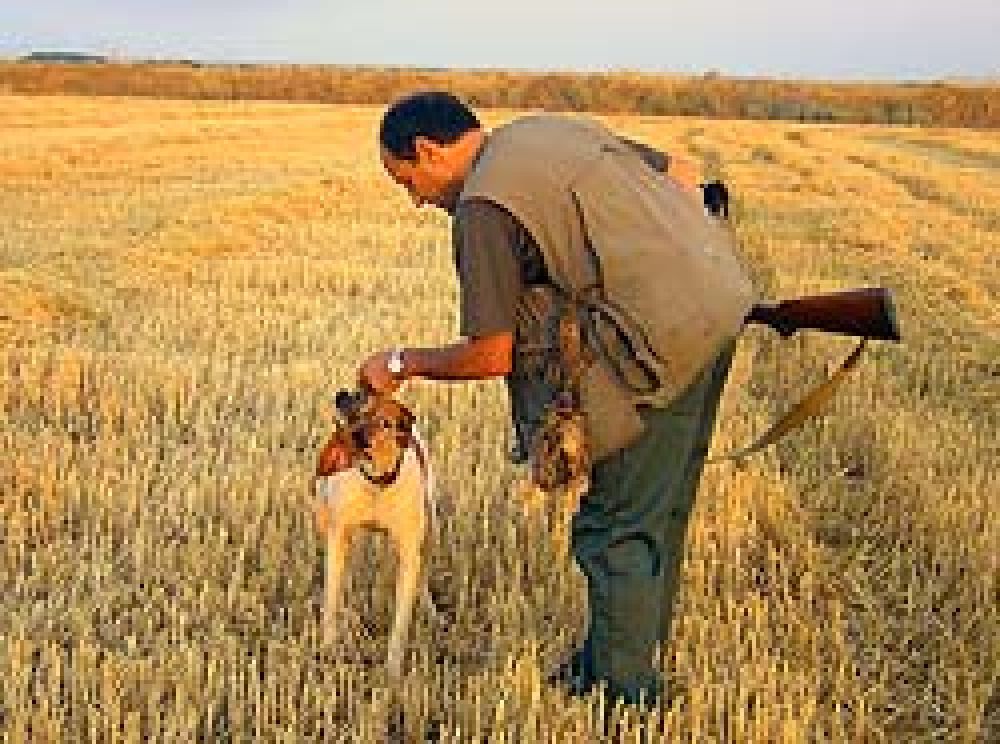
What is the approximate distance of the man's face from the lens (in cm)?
435

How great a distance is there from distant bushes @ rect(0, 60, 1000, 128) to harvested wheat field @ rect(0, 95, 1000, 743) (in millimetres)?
45561

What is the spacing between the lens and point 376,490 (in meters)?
4.80

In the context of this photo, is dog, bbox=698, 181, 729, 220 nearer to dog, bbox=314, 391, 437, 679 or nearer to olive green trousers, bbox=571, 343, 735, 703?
olive green trousers, bbox=571, 343, 735, 703

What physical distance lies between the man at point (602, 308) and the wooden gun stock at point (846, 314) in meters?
0.16

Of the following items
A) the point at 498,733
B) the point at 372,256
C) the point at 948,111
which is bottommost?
the point at 498,733

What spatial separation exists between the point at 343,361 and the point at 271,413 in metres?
1.44

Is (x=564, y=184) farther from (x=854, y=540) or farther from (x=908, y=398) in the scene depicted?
(x=908, y=398)

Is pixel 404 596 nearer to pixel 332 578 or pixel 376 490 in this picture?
pixel 332 578

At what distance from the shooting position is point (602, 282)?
14.5 ft

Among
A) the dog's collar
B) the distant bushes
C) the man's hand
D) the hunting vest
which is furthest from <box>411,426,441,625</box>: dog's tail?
the distant bushes

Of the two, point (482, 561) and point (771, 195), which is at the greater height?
point (771, 195)

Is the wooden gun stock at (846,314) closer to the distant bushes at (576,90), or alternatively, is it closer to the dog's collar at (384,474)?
the dog's collar at (384,474)

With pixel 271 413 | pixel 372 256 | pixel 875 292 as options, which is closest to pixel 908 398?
pixel 271 413

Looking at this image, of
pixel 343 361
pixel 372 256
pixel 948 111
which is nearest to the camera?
pixel 343 361
